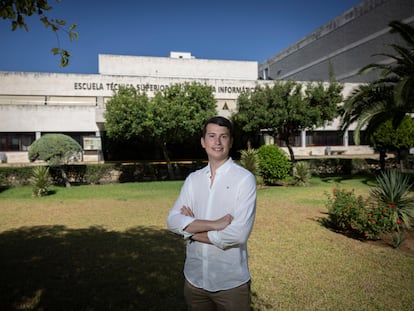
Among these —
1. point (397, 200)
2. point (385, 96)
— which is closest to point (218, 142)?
point (397, 200)

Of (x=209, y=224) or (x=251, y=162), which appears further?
(x=251, y=162)

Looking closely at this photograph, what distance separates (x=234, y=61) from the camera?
127ft

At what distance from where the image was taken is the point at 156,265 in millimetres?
5129

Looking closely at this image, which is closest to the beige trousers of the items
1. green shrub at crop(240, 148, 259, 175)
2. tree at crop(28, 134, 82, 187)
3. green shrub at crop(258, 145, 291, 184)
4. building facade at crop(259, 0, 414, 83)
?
green shrub at crop(240, 148, 259, 175)

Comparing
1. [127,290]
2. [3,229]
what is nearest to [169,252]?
[127,290]

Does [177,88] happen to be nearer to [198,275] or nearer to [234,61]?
[198,275]

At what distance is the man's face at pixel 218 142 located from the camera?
7.38 ft

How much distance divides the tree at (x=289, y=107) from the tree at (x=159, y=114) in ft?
8.84

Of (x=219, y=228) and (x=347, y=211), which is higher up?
(x=219, y=228)

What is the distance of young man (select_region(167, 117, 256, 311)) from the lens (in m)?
2.07

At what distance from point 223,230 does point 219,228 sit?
48 mm

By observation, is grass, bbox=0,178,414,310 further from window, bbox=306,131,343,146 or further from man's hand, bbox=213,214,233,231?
window, bbox=306,131,343,146

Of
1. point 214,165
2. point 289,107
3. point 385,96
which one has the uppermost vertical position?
point 289,107

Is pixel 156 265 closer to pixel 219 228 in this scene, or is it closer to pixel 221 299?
pixel 221 299
